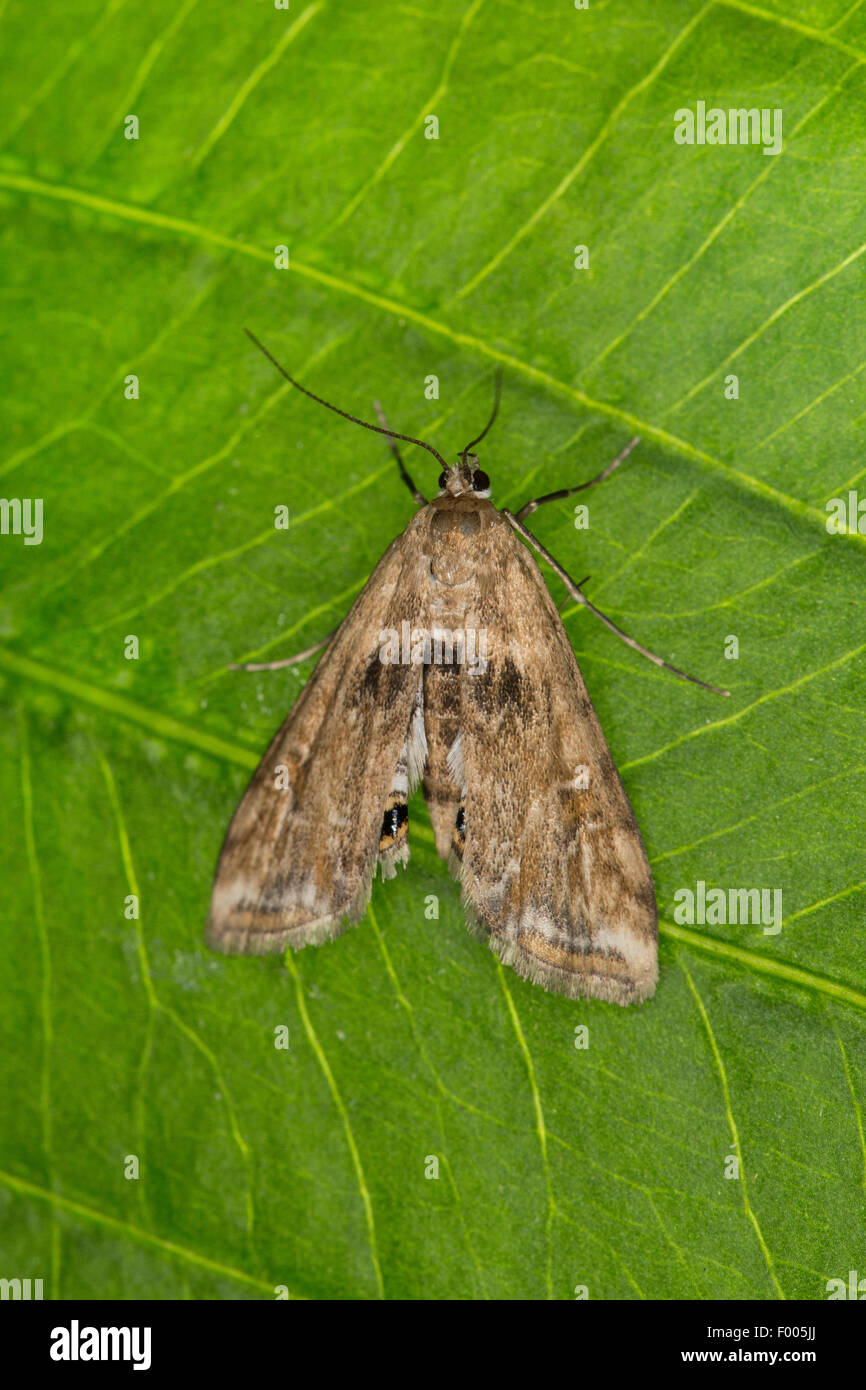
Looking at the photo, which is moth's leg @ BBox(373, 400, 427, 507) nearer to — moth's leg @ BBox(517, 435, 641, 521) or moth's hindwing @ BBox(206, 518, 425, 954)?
moth's hindwing @ BBox(206, 518, 425, 954)

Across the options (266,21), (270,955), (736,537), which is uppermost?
(266,21)

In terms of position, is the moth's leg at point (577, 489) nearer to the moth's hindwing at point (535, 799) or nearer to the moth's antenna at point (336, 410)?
the moth's hindwing at point (535, 799)

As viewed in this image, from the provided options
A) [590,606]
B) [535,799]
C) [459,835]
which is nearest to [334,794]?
[459,835]

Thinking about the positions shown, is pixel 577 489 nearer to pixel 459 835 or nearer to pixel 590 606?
pixel 590 606

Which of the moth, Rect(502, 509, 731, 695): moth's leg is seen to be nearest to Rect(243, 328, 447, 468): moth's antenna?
the moth
